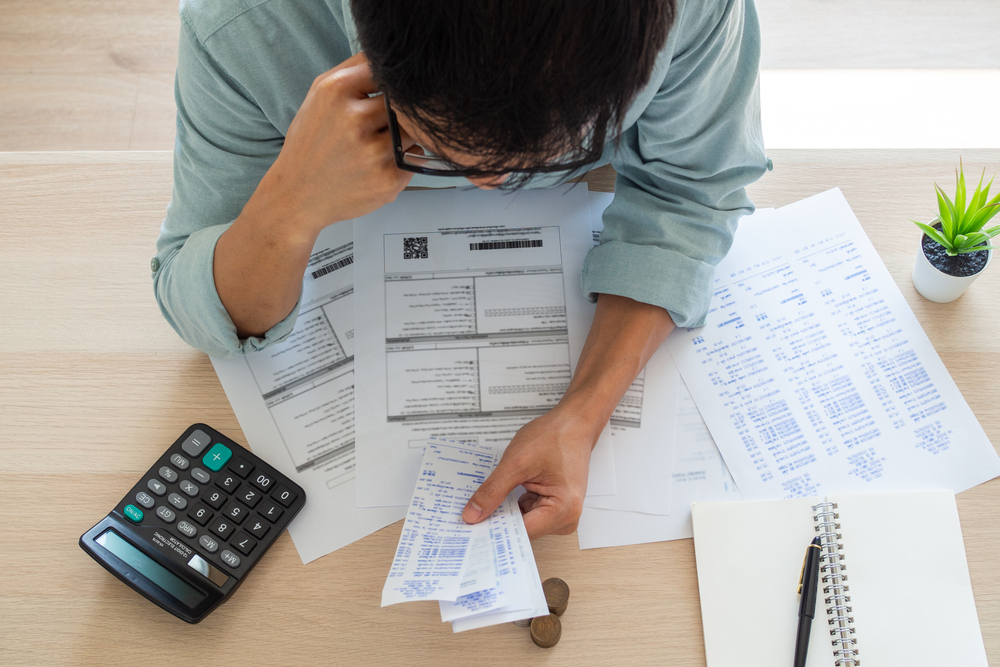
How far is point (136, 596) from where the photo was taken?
2.23 feet

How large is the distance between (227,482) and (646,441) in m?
0.44

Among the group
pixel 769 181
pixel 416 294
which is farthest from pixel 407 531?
pixel 769 181

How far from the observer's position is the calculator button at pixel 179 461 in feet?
2.33

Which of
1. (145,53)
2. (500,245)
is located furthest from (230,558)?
(145,53)

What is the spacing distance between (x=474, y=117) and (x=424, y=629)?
1.59 ft

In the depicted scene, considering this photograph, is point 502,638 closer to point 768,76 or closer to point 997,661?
point 997,661

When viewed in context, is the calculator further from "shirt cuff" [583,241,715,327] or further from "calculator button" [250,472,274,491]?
"shirt cuff" [583,241,715,327]

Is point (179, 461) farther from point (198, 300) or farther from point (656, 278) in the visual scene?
point (656, 278)

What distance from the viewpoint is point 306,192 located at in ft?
2.19

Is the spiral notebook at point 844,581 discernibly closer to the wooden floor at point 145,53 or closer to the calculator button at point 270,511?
the calculator button at point 270,511

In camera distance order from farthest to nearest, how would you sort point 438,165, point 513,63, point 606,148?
point 606,148, point 438,165, point 513,63

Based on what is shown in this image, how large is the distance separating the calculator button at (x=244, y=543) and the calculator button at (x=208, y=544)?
2cm

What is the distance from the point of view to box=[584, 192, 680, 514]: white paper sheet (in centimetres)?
71

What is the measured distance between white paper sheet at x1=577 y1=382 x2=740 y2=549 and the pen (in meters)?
0.09
